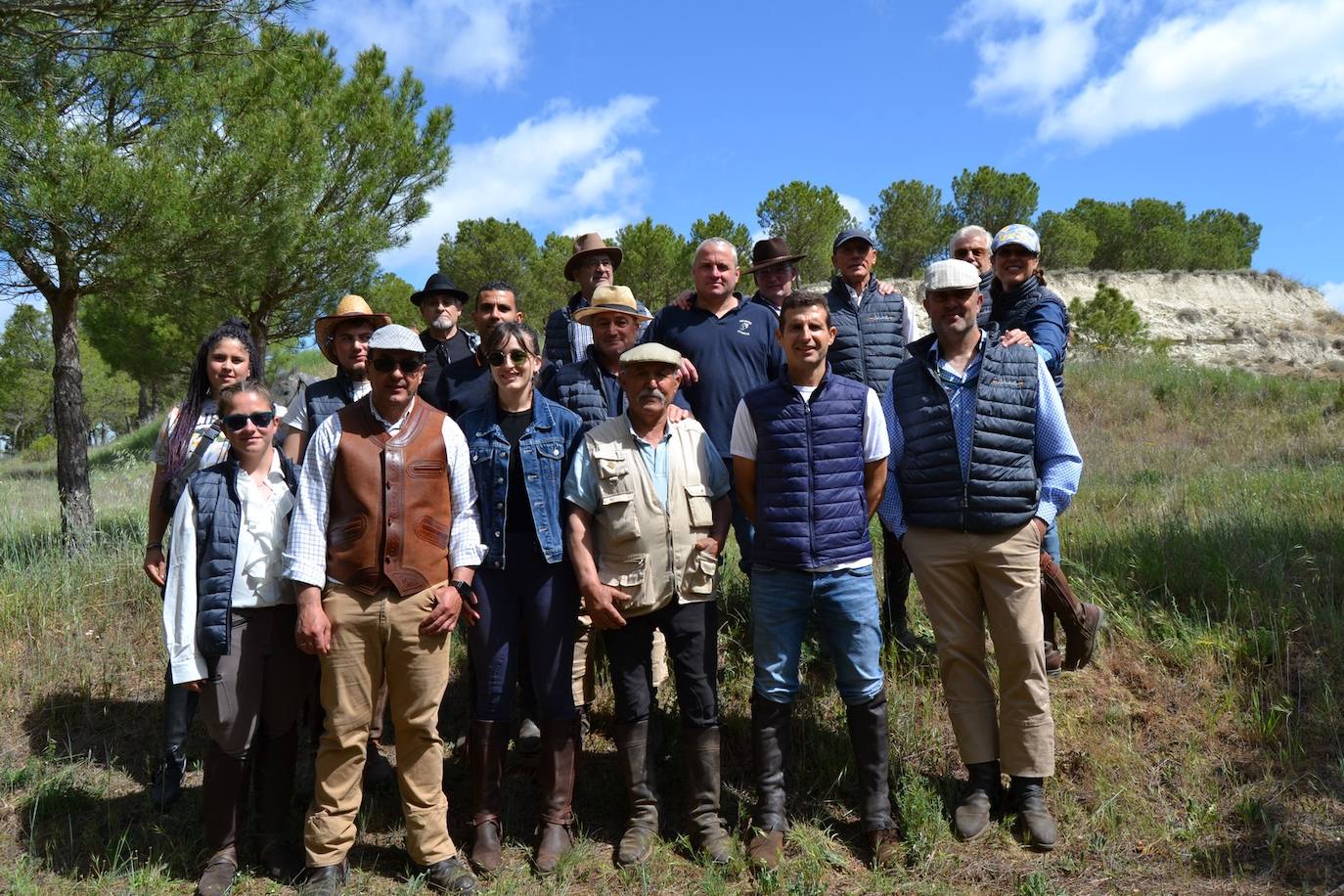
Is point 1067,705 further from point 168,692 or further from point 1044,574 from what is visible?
point 168,692

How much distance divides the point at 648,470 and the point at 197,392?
2304mm

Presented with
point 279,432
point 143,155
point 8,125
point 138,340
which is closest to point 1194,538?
point 279,432

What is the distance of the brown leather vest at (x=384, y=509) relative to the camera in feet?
11.0

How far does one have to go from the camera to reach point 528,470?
12.0 ft

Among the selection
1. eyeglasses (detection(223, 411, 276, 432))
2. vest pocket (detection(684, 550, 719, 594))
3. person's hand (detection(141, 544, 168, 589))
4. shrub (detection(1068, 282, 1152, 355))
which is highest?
shrub (detection(1068, 282, 1152, 355))

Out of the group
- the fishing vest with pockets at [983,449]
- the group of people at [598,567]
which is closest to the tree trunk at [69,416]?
the group of people at [598,567]

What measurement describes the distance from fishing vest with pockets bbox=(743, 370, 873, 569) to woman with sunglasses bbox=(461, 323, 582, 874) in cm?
92

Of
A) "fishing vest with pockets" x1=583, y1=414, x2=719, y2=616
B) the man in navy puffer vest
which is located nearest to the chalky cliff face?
the man in navy puffer vest

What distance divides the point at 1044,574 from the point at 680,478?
1.79 m

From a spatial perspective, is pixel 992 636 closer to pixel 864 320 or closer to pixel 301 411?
pixel 864 320

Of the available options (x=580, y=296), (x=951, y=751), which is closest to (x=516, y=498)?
(x=580, y=296)

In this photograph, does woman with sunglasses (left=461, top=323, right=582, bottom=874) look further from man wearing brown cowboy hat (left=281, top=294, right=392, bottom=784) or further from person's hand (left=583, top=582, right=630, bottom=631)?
man wearing brown cowboy hat (left=281, top=294, right=392, bottom=784)

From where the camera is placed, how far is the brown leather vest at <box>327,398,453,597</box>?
3363mm

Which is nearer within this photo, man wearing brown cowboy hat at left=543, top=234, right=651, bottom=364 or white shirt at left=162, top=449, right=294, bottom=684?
white shirt at left=162, top=449, right=294, bottom=684
